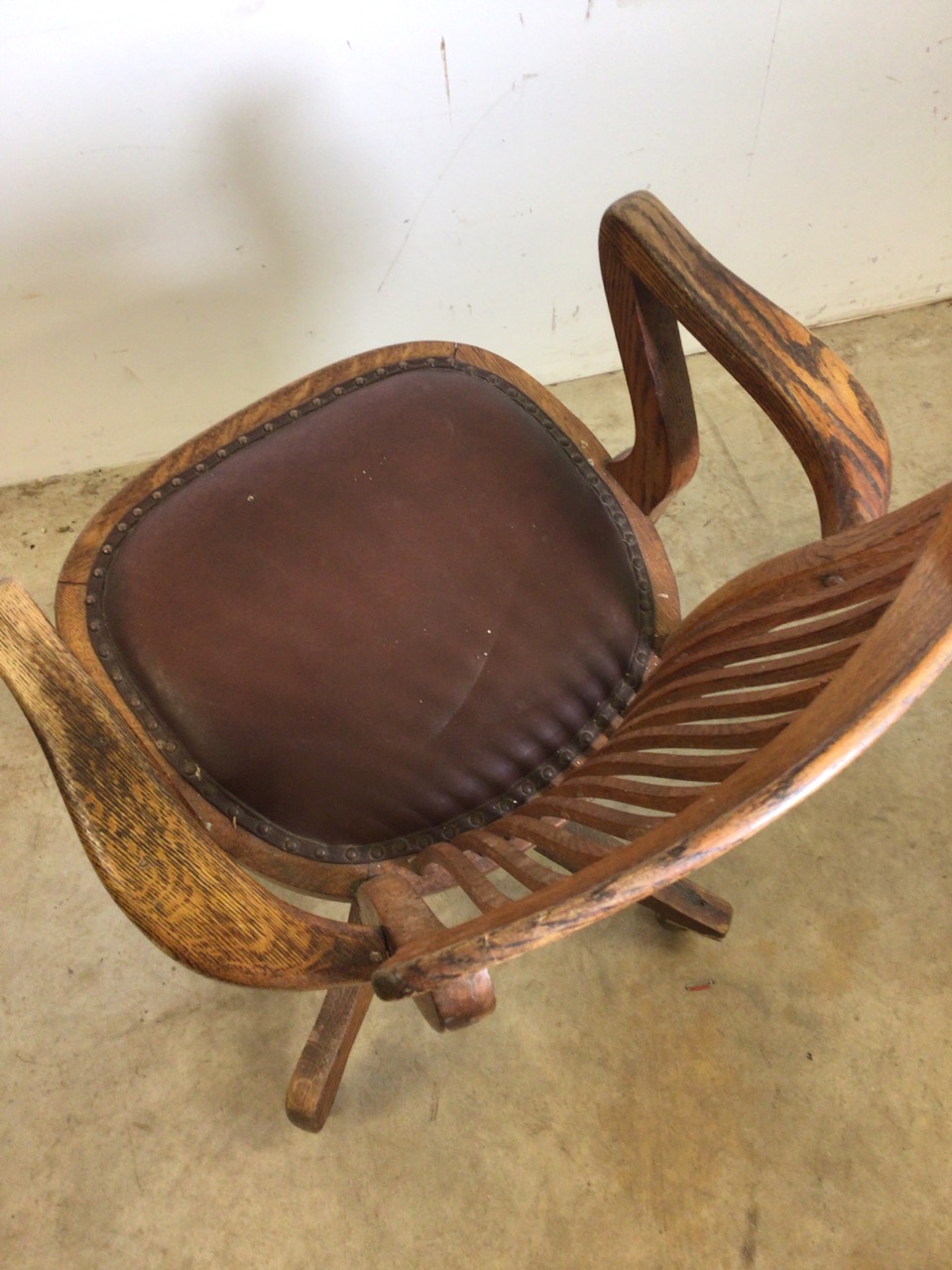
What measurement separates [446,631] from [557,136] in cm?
94

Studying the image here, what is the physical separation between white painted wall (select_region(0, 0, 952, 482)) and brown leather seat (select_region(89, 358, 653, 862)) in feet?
1.75

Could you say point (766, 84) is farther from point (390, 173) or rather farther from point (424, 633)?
point (424, 633)

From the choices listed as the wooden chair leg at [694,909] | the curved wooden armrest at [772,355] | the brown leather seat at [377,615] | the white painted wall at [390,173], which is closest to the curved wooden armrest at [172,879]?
the brown leather seat at [377,615]

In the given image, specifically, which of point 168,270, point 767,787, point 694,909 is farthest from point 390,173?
point 767,787

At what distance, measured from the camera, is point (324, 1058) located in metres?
1.34

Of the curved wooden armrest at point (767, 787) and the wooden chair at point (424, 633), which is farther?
the wooden chair at point (424, 633)

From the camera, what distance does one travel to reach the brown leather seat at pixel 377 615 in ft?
3.30

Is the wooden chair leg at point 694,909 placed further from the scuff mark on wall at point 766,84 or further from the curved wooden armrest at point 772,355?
the scuff mark on wall at point 766,84

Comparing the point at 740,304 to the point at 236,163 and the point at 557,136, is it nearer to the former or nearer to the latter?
the point at 557,136

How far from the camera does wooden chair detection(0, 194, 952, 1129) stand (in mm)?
712

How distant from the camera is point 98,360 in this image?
1752 millimetres

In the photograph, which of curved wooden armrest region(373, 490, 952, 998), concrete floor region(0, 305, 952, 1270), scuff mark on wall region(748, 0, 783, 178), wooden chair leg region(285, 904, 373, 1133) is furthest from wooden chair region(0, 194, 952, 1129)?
scuff mark on wall region(748, 0, 783, 178)

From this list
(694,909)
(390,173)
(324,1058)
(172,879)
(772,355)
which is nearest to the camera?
(172,879)

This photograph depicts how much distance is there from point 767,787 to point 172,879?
402mm
